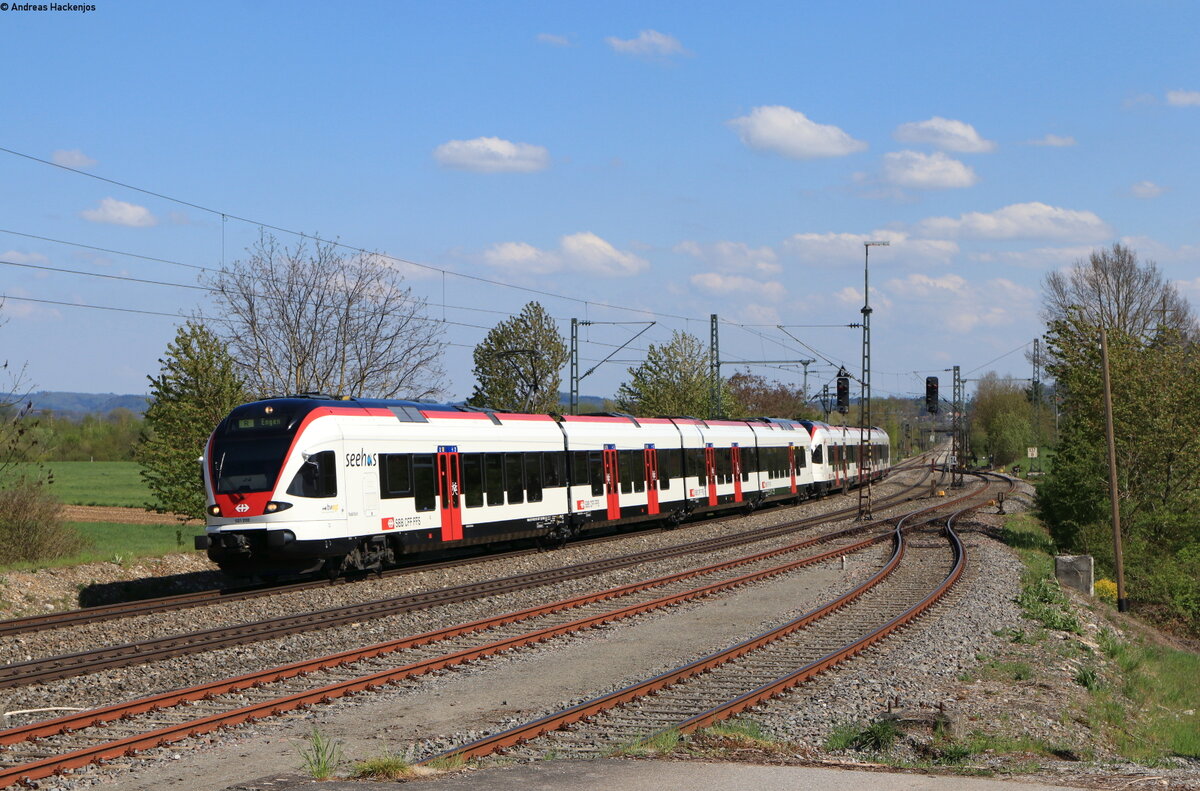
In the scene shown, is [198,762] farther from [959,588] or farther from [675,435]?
[675,435]

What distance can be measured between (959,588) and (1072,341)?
60.3ft

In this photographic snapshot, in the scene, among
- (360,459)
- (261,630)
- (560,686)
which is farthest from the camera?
(360,459)

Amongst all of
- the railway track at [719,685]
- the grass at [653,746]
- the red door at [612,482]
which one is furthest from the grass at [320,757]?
the red door at [612,482]

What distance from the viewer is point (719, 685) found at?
13125 mm

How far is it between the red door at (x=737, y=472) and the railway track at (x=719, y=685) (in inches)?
783

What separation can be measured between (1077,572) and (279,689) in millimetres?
22093

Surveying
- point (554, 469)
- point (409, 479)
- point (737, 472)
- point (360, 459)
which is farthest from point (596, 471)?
point (737, 472)

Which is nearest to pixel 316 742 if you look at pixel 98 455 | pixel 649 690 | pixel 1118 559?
pixel 649 690

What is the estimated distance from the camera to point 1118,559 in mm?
30109

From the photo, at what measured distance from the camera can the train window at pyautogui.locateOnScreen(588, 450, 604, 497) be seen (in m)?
31.3

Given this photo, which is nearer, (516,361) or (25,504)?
(25,504)

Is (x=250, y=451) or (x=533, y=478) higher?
(x=250, y=451)

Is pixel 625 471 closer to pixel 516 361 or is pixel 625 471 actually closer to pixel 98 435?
pixel 516 361

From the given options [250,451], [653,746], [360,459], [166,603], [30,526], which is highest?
[250,451]
